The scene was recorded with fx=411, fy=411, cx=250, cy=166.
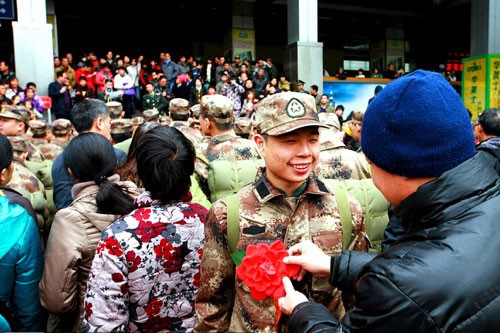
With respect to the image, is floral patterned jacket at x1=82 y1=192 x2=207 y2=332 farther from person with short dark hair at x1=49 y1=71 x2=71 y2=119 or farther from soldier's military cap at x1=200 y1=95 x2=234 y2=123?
person with short dark hair at x1=49 y1=71 x2=71 y2=119

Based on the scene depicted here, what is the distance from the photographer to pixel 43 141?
5.10m

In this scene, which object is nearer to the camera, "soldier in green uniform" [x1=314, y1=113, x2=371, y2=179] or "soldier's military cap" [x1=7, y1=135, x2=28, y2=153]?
"soldier in green uniform" [x1=314, y1=113, x2=371, y2=179]

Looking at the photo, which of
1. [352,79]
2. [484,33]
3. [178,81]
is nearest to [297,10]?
[352,79]

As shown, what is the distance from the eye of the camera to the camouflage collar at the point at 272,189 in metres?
1.73

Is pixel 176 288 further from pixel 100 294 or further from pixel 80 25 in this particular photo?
pixel 80 25

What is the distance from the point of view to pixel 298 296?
1.31 m

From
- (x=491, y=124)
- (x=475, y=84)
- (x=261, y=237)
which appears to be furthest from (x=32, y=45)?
(x=475, y=84)

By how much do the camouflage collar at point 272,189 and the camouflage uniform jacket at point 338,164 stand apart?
5.09 feet

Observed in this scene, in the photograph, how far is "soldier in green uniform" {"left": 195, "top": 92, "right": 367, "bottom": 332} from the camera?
5.52 ft

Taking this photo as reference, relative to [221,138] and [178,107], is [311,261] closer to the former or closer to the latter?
[221,138]

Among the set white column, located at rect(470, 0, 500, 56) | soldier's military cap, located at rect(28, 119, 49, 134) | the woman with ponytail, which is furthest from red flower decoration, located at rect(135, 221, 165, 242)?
white column, located at rect(470, 0, 500, 56)

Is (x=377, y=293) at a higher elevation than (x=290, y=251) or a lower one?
higher

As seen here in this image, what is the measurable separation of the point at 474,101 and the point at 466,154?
51.4ft

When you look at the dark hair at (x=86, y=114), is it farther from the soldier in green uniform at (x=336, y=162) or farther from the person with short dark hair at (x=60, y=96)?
the person with short dark hair at (x=60, y=96)
